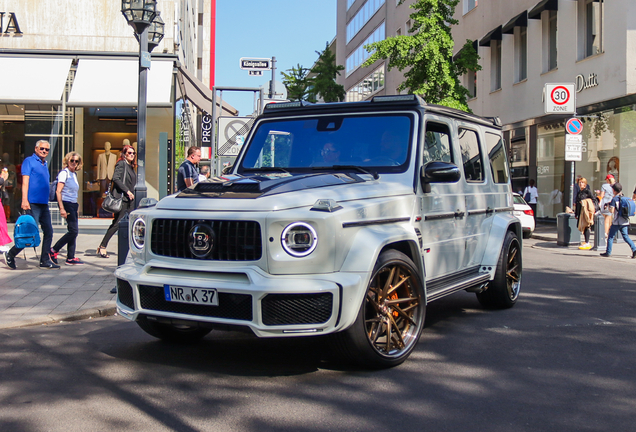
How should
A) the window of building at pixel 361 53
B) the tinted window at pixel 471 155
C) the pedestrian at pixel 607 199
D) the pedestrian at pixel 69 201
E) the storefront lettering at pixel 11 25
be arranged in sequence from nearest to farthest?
the tinted window at pixel 471 155, the pedestrian at pixel 69 201, the pedestrian at pixel 607 199, the storefront lettering at pixel 11 25, the window of building at pixel 361 53

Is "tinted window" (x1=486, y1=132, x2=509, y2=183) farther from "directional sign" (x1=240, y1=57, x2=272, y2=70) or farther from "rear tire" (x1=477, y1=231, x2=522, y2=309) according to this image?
"directional sign" (x1=240, y1=57, x2=272, y2=70)

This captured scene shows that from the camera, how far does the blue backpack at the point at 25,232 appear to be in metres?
9.79

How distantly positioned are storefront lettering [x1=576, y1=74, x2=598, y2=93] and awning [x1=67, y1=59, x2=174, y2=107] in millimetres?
13257

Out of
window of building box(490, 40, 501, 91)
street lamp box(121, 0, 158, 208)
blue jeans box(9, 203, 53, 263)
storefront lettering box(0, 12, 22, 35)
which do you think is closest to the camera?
street lamp box(121, 0, 158, 208)

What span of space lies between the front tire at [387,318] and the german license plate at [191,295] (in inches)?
33.1

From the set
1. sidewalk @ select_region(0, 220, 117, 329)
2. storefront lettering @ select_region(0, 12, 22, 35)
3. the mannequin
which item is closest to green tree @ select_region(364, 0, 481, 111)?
the mannequin

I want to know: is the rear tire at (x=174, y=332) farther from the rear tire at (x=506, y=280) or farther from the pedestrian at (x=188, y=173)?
the pedestrian at (x=188, y=173)

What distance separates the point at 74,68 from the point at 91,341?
14240mm

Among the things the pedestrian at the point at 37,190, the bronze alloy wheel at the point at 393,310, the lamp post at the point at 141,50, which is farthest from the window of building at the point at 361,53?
the bronze alloy wheel at the point at 393,310

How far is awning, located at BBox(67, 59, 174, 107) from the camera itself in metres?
17.2

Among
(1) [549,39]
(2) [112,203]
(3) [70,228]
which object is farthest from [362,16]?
(3) [70,228]

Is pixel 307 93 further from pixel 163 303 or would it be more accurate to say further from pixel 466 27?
pixel 163 303

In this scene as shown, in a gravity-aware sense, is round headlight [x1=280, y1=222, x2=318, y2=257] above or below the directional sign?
below

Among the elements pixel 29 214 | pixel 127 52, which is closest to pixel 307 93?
pixel 127 52
